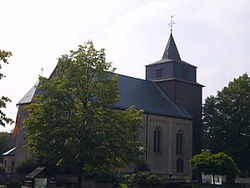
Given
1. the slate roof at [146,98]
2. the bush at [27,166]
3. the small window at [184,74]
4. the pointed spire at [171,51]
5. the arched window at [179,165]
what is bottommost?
the bush at [27,166]

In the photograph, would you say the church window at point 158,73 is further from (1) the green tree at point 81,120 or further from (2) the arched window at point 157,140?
(1) the green tree at point 81,120

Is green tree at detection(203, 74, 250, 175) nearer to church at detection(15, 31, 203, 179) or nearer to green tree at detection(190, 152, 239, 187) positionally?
church at detection(15, 31, 203, 179)

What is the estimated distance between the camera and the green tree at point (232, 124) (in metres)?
52.3

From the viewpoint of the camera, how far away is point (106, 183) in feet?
115

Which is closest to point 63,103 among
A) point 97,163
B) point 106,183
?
point 97,163

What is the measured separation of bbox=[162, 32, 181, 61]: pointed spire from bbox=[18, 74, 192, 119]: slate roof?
468 centimetres

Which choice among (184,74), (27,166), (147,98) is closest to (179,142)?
(147,98)

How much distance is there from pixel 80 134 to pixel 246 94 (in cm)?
3257

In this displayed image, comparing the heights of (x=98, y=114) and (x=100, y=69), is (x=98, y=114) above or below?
below

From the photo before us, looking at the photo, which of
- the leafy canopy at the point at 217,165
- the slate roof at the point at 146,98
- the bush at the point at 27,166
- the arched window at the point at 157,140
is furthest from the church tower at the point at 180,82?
the bush at the point at 27,166

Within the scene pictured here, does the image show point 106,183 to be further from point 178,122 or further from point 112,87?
point 178,122

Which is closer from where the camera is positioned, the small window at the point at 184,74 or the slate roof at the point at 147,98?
the slate roof at the point at 147,98

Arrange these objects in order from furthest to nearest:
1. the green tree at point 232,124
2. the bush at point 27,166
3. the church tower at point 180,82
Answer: the church tower at point 180,82 < the green tree at point 232,124 < the bush at point 27,166

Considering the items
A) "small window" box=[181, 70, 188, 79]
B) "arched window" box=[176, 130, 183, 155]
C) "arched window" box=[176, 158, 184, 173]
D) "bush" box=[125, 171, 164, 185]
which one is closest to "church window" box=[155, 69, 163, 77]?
"small window" box=[181, 70, 188, 79]
